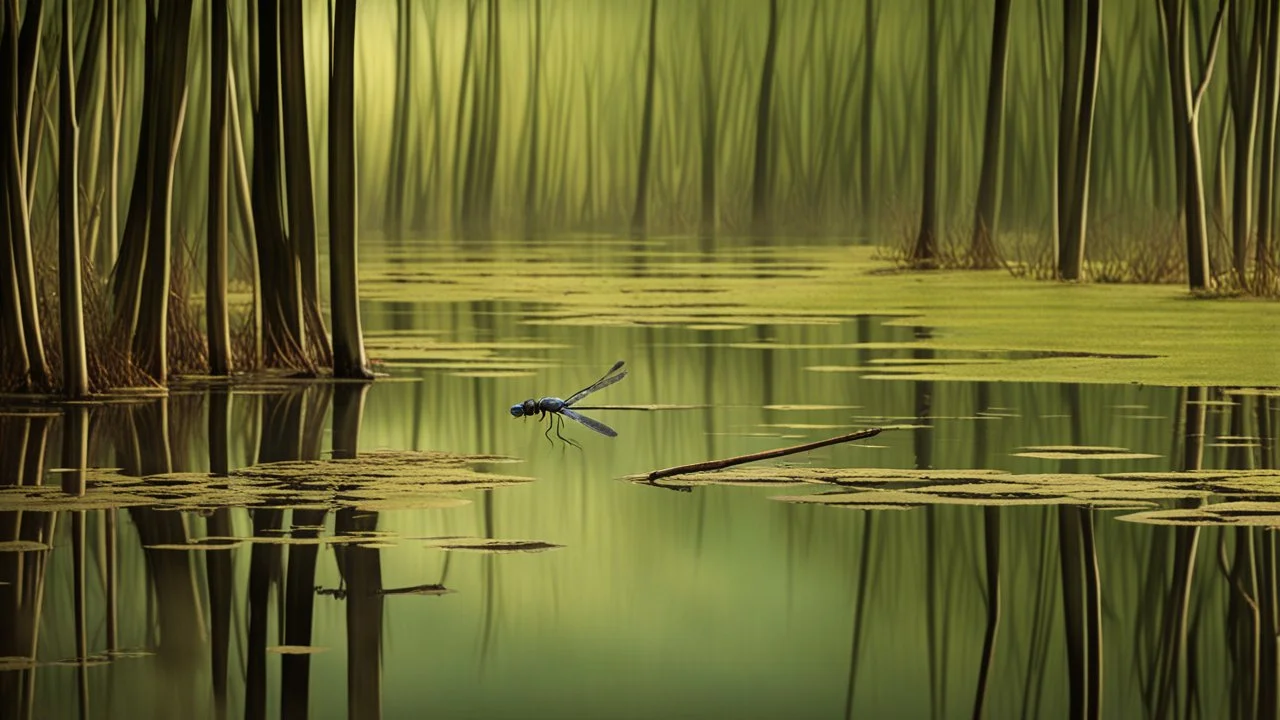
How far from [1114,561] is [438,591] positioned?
2.06 metres

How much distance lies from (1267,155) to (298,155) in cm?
1033

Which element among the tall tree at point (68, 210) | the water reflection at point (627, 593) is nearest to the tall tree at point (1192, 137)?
the water reflection at point (627, 593)

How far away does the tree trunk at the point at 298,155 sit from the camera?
13.1 m

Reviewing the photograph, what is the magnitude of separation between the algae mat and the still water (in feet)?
9.29

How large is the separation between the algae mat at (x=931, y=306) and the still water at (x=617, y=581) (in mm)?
2831

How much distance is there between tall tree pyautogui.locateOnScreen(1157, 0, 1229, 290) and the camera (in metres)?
20.3

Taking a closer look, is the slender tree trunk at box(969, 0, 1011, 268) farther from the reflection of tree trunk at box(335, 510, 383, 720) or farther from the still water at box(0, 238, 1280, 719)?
the reflection of tree trunk at box(335, 510, 383, 720)

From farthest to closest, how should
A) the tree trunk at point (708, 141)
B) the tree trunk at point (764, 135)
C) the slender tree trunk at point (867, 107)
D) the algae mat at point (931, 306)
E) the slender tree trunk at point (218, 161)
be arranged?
1. the tree trunk at point (708, 141)
2. the tree trunk at point (764, 135)
3. the slender tree trunk at point (867, 107)
4. the algae mat at point (931, 306)
5. the slender tree trunk at point (218, 161)

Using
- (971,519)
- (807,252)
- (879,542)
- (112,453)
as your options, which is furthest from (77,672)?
(807,252)

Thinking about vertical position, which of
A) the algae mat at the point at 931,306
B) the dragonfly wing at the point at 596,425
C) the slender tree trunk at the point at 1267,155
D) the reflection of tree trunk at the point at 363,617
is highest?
the slender tree trunk at the point at 1267,155

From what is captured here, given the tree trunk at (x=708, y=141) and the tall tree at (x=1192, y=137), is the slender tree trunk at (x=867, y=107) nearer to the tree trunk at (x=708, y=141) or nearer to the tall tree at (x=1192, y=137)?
the tree trunk at (x=708, y=141)

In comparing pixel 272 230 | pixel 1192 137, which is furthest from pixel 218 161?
pixel 1192 137

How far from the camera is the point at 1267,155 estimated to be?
2023 cm

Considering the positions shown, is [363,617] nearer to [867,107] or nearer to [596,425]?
[596,425]
